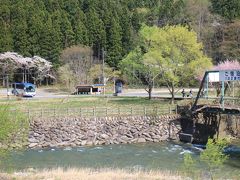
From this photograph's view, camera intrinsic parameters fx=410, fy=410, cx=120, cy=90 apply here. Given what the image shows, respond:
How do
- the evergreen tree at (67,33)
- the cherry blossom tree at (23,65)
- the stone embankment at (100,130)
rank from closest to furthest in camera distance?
1. the stone embankment at (100,130)
2. the cherry blossom tree at (23,65)
3. the evergreen tree at (67,33)

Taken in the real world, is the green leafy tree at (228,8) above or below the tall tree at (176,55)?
above

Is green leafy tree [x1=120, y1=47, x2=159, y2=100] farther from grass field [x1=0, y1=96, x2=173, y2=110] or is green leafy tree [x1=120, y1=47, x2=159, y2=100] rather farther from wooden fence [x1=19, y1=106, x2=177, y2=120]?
wooden fence [x1=19, y1=106, x2=177, y2=120]

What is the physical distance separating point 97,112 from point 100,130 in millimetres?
3280

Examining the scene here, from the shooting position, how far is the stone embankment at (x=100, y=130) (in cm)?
3234

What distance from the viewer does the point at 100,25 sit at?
7494cm

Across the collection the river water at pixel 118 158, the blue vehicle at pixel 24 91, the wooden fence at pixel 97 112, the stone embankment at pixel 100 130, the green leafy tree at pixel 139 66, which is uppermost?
the green leafy tree at pixel 139 66

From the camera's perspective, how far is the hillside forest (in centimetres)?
6831

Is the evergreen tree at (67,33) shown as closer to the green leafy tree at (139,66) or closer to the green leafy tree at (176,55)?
the green leafy tree at (139,66)

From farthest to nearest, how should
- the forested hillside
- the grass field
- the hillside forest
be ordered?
1. the forested hillside
2. the hillside forest
3. the grass field

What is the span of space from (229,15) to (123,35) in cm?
2005

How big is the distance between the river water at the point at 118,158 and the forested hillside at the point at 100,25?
36321 millimetres

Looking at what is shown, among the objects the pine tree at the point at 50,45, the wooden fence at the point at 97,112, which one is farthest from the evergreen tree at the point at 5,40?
the wooden fence at the point at 97,112

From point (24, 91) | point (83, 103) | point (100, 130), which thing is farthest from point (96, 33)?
point (100, 130)

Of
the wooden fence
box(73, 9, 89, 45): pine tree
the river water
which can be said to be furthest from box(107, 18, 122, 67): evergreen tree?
the river water
